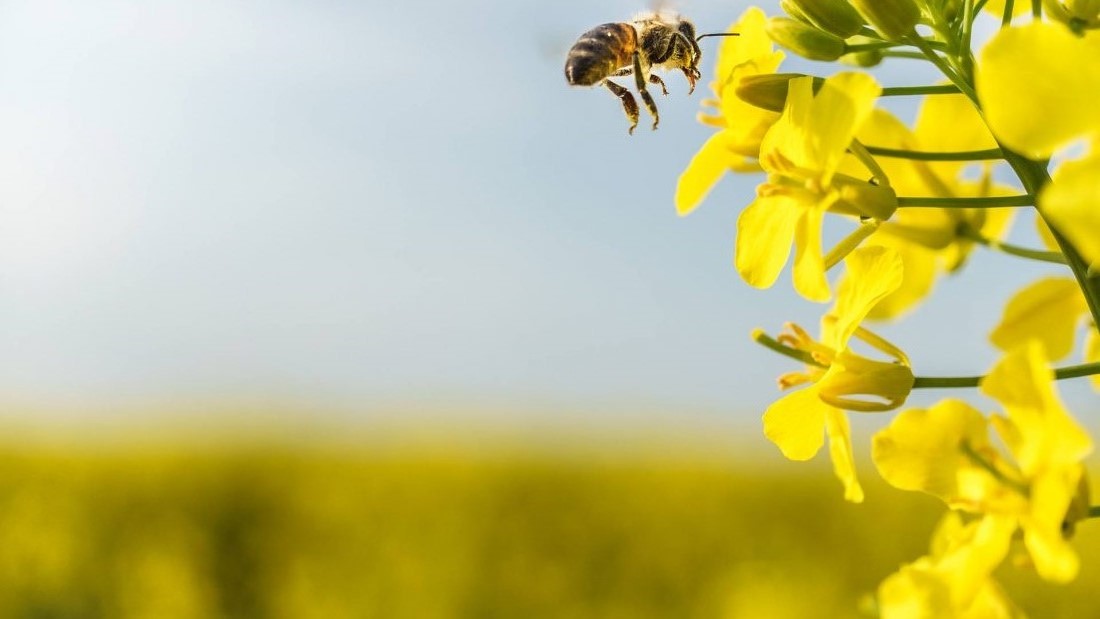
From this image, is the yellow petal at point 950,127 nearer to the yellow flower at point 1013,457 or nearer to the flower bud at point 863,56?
the flower bud at point 863,56

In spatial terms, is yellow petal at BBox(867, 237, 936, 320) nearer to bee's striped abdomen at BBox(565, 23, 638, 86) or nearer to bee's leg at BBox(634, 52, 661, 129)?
bee's leg at BBox(634, 52, 661, 129)

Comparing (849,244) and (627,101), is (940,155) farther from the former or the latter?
(627,101)

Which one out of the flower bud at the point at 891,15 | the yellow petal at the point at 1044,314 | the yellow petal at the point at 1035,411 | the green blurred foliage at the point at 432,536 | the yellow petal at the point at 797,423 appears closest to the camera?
the yellow petal at the point at 1035,411

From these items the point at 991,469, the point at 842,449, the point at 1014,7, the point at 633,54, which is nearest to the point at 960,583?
the point at 991,469

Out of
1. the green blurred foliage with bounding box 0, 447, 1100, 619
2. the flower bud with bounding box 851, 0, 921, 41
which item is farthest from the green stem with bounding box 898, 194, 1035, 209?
the green blurred foliage with bounding box 0, 447, 1100, 619

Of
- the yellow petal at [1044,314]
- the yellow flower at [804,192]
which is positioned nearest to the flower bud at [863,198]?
the yellow flower at [804,192]

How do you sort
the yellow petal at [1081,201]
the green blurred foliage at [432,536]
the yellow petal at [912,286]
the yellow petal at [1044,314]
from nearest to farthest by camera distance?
the yellow petal at [1081,201], the yellow petal at [1044,314], the yellow petal at [912,286], the green blurred foliage at [432,536]

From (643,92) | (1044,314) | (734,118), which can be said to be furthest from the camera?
(643,92)

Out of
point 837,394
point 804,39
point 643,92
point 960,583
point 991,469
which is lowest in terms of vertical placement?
point 960,583
